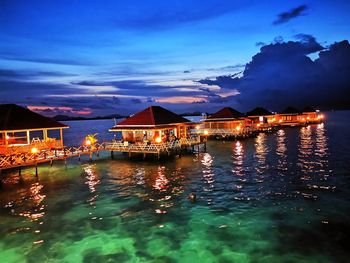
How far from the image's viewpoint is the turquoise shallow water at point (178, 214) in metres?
12.6

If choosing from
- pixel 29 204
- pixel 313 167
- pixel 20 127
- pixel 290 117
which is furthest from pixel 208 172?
pixel 290 117

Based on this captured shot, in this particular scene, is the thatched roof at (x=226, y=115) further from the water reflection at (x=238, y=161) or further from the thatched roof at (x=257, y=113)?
the thatched roof at (x=257, y=113)

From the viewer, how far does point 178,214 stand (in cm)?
1680

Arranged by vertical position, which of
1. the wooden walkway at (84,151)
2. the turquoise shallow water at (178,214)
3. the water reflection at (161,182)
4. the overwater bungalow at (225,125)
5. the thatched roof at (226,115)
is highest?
the thatched roof at (226,115)

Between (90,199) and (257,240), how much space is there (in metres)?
11.2

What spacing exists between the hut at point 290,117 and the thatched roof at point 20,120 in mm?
61892

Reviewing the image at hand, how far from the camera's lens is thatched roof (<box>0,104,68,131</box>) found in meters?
27.8

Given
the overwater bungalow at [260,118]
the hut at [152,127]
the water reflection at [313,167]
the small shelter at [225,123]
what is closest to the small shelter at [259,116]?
the overwater bungalow at [260,118]

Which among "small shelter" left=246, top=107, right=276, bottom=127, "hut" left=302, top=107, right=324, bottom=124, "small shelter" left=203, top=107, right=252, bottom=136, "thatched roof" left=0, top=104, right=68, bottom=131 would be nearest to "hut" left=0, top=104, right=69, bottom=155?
"thatched roof" left=0, top=104, right=68, bottom=131

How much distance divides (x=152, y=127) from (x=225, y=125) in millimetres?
24907

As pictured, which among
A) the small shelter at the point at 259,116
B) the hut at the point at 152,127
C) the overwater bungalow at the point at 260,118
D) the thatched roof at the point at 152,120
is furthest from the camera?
the small shelter at the point at 259,116

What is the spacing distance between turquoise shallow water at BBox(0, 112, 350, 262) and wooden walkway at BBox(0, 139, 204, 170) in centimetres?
153

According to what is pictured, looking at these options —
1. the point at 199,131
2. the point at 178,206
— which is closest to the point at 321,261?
the point at 178,206

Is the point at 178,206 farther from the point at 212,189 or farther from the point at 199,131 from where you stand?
the point at 199,131
